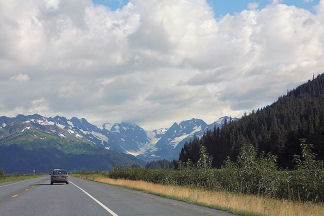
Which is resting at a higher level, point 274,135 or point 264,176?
point 274,135

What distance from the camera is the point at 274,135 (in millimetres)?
119812

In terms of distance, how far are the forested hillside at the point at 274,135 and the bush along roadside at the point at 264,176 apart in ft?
205

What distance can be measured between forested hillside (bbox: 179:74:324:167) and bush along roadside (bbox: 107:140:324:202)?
6237cm

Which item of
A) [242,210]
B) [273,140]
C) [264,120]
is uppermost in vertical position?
[264,120]

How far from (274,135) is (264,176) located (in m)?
103

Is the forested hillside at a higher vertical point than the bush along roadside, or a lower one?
higher

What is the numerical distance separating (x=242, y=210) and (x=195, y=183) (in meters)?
20.3

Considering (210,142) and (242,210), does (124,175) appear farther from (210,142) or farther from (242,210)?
(210,142)

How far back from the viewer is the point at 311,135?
10375cm

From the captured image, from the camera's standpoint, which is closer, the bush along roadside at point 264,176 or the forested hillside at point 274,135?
the bush along roadside at point 264,176

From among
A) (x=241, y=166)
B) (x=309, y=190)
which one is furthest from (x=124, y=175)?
(x=309, y=190)

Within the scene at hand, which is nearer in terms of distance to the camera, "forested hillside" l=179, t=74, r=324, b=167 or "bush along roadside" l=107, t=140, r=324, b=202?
"bush along roadside" l=107, t=140, r=324, b=202

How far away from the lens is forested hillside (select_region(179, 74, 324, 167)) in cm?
10694

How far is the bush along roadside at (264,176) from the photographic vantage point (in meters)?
19.2
